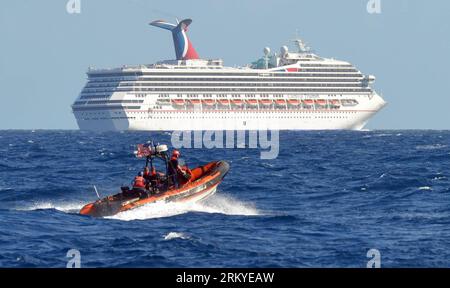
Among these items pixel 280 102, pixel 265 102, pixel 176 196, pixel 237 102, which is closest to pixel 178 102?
pixel 237 102

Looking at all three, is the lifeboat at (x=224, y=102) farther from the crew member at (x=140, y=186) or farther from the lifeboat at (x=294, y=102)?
the crew member at (x=140, y=186)

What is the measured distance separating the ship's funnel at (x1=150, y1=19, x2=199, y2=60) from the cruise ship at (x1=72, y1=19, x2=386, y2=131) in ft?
35.1

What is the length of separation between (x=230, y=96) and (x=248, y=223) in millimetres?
124518

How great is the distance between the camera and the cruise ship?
149750 millimetres

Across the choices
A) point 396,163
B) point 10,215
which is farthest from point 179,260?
point 396,163

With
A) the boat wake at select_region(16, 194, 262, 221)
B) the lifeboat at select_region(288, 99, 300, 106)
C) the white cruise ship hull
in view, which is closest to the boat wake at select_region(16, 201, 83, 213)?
the boat wake at select_region(16, 194, 262, 221)

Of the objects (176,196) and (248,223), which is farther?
(176,196)

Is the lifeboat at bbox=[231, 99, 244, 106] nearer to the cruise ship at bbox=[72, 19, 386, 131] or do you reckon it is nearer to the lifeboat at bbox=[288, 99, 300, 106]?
the cruise ship at bbox=[72, 19, 386, 131]

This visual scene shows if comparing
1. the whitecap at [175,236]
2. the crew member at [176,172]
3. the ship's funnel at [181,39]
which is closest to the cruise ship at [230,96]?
the ship's funnel at [181,39]

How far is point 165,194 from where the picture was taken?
3169cm

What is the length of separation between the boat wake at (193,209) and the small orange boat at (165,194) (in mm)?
155

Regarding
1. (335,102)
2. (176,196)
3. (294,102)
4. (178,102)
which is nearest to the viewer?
(176,196)

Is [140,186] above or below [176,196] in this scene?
above

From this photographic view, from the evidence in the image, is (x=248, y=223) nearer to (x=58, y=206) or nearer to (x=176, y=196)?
(x=176, y=196)
